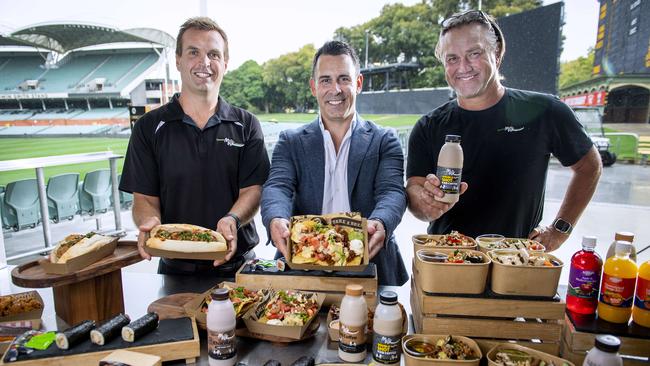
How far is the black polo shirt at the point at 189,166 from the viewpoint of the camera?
2250 millimetres

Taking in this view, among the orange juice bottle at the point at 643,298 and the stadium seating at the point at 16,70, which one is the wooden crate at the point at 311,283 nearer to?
the orange juice bottle at the point at 643,298

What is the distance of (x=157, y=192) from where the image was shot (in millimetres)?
2307

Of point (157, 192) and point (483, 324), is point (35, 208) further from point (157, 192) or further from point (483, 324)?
point (483, 324)

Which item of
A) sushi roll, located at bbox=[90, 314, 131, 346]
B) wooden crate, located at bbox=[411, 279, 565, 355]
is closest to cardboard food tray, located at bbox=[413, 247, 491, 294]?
wooden crate, located at bbox=[411, 279, 565, 355]

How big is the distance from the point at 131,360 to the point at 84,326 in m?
0.27

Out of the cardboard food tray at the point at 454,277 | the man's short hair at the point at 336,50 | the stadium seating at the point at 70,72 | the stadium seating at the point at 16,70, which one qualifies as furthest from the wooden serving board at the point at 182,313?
the stadium seating at the point at 70,72

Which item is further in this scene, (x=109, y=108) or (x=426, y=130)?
(x=109, y=108)

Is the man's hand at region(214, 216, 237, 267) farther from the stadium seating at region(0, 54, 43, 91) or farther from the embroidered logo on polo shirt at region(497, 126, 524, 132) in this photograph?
the stadium seating at region(0, 54, 43, 91)

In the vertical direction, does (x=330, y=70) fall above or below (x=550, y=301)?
above

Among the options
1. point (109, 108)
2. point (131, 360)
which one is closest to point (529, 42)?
point (131, 360)

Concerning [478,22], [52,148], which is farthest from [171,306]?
[52,148]

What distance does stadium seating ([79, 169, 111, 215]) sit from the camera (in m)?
6.78

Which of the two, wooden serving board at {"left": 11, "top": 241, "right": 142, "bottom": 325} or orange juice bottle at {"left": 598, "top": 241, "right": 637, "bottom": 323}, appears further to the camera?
wooden serving board at {"left": 11, "top": 241, "right": 142, "bottom": 325}

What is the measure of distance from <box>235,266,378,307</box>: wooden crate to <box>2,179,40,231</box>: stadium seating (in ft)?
19.0
